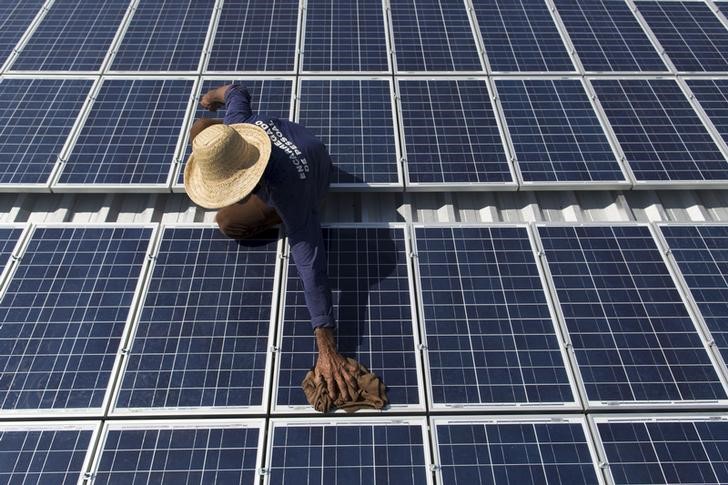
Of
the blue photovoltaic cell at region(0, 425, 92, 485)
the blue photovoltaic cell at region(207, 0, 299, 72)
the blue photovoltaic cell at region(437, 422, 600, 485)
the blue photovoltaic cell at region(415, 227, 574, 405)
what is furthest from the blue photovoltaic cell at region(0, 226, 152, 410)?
the blue photovoltaic cell at region(437, 422, 600, 485)

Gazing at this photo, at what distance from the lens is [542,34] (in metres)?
9.02

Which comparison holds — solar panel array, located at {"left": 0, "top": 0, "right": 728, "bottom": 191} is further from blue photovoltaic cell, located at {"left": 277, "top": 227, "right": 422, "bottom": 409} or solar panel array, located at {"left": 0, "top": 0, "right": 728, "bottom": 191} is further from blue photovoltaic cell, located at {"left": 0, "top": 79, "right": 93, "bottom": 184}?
blue photovoltaic cell, located at {"left": 277, "top": 227, "right": 422, "bottom": 409}

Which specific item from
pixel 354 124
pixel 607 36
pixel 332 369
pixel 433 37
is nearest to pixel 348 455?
pixel 332 369

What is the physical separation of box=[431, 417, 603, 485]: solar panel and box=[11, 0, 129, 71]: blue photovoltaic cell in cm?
936

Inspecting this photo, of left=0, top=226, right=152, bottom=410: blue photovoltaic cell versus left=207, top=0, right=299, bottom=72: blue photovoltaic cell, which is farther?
left=207, top=0, right=299, bottom=72: blue photovoltaic cell

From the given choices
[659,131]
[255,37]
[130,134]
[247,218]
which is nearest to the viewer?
[247,218]

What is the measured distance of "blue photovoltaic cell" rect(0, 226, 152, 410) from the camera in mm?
5227

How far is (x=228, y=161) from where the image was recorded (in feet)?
16.4

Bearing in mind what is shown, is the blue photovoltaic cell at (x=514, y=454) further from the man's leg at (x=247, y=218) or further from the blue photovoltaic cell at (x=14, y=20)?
the blue photovoltaic cell at (x=14, y=20)

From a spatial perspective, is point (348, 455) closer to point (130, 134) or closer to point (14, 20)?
point (130, 134)

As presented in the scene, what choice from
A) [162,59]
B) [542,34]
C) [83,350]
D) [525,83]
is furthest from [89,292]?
[542,34]

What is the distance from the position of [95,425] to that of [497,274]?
5599 mm

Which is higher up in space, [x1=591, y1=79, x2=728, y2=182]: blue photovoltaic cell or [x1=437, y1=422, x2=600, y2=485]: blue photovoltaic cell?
→ [x1=591, y1=79, x2=728, y2=182]: blue photovoltaic cell

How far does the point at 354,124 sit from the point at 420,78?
1.80 metres
